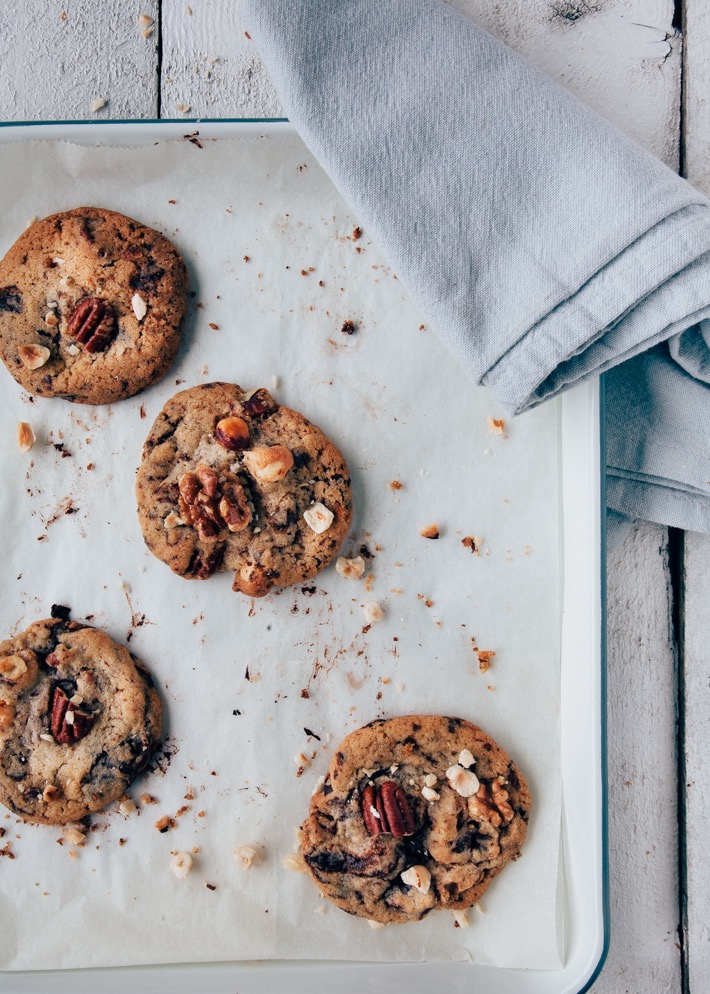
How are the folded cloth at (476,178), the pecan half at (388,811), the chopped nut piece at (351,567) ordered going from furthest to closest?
1. the chopped nut piece at (351,567)
2. the pecan half at (388,811)
3. the folded cloth at (476,178)

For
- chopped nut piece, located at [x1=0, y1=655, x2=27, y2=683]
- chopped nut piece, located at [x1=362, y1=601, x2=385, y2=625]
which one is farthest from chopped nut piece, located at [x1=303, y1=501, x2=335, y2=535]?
chopped nut piece, located at [x1=0, y1=655, x2=27, y2=683]

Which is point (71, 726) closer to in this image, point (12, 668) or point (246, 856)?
point (12, 668)

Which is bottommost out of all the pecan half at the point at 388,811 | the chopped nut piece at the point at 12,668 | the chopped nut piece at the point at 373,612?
the pecan half at the point at 388,811

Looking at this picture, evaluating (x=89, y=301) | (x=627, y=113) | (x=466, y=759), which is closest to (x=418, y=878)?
(x=466, y=759)

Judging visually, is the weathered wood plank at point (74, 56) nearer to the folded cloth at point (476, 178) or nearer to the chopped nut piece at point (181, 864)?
the folded cloth at point (476, 178)

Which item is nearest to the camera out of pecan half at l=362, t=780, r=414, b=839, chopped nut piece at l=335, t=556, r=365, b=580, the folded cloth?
the folded cloth

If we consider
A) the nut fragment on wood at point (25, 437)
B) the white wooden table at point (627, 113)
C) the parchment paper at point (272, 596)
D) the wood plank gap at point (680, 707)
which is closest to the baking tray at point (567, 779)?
the parchment paper at point (272, 596)

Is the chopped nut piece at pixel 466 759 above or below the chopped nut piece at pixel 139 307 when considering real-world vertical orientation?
below

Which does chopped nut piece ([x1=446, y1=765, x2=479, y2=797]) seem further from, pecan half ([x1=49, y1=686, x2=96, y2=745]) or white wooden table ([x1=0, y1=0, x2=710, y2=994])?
pecan half ([x1=49, y1=686, x2=96, y2=745])
